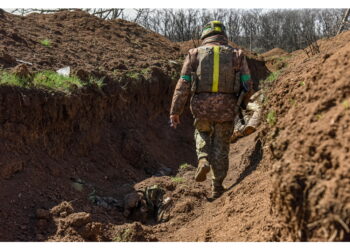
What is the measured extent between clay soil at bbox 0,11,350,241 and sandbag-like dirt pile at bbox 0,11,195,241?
0.02 meters

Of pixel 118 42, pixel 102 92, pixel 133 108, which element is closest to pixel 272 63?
pixel 118 42

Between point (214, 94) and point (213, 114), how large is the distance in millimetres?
249

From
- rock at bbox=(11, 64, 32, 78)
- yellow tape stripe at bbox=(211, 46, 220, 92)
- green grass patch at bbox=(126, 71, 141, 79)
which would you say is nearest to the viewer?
yellow tape stripe at bbox=(211, 46, 220, 92)

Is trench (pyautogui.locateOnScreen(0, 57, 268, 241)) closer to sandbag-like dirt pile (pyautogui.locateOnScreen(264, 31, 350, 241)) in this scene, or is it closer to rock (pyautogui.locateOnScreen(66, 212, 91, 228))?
rock (pyautogui.locateOnScreen(66, 212, 91, 228))

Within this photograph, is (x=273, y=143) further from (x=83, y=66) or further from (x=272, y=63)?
(x=272, y=63)

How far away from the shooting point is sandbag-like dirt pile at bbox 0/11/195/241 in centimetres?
A: 458

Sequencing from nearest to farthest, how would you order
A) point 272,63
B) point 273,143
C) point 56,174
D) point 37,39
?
point 273,143 → point 56,174 → point 37,39 → point 272,63

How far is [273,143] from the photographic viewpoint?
277 cm

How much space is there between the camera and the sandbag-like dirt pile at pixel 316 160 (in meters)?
2.02

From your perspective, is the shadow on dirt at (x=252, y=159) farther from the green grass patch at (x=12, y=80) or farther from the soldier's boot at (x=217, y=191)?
the green grass patch at (x=12, y=80)

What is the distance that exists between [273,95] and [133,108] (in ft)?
15.8

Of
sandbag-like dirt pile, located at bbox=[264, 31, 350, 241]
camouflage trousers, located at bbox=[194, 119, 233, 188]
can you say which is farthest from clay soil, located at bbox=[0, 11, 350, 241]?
camouflage trousers, located at bbox=[194, 119, 233, 188]

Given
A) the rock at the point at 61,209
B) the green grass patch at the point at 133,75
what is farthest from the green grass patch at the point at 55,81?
the rock at the point at 61,209

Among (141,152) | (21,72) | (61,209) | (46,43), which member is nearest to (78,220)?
(61,209)
